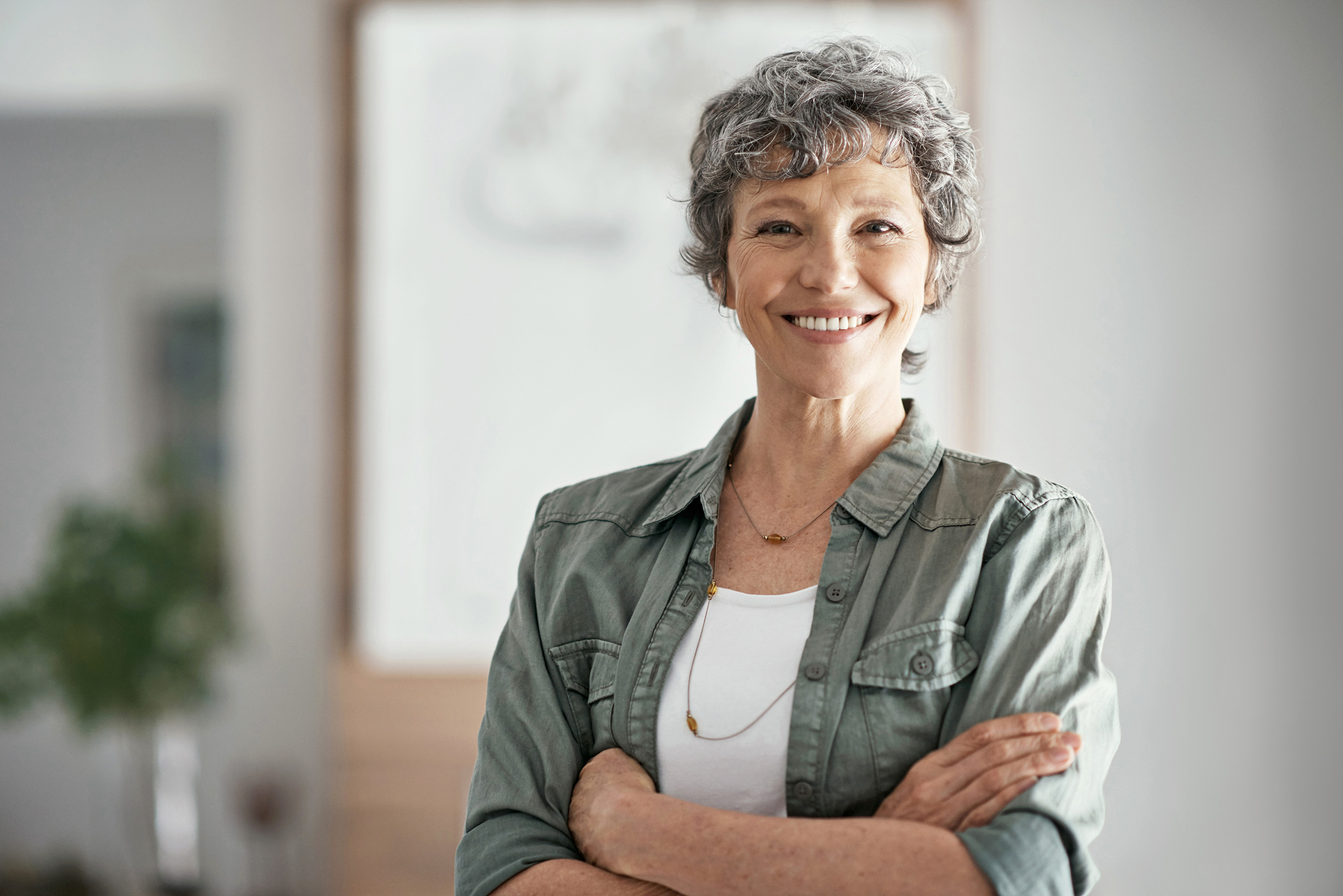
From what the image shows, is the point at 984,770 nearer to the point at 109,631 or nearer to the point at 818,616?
the point at 818,616

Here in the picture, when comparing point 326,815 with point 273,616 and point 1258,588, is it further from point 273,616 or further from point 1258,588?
point 1258,588

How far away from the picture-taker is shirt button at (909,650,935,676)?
112cm

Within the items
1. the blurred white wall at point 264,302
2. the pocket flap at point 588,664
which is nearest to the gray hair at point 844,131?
the pocket flap at point 588,664

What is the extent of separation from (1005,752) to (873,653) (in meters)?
0.16

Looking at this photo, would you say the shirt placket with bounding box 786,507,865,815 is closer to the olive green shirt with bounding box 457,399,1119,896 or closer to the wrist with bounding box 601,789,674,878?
the olive green shirt with bounding box 457,399,1119,896

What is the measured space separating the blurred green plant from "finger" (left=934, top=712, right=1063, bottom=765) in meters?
3.01

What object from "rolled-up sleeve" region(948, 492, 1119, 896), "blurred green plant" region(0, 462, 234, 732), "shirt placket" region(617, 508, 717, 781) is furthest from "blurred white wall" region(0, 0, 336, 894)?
"rolled-up sleeve" region(948, 492, 1119, 896)

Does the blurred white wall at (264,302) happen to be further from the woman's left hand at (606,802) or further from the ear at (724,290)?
the woman's left hand at (606,802)

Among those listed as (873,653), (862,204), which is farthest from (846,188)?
(873,653)

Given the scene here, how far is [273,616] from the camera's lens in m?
3.64

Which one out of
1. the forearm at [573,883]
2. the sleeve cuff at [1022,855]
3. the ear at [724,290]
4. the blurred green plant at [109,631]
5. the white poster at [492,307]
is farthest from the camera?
the blurred green plant at [109,631]

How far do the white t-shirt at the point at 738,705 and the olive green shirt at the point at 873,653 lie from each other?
18 millimetres

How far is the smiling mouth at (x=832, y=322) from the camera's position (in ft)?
4.00

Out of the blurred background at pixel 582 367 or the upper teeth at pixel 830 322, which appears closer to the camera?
the upper teeth at pixel 830 322
